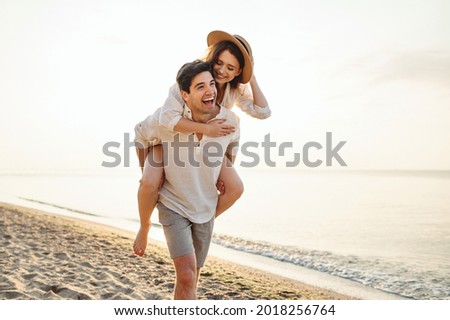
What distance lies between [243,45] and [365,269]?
15.8 feet

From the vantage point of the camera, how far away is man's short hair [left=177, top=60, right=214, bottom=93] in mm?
2641

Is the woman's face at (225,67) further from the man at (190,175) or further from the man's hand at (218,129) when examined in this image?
the man's hand at (218,129)

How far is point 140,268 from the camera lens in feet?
17.9

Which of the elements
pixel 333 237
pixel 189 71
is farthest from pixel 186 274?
pixel 333 237

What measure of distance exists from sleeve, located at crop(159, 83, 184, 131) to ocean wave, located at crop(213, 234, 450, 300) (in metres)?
4.25

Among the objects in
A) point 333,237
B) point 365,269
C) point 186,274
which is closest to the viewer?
point 186,274

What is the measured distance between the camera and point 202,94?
264cm

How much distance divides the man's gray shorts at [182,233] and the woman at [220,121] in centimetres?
15

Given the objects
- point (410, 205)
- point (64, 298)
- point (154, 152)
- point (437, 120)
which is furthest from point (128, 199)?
point (437, 120)

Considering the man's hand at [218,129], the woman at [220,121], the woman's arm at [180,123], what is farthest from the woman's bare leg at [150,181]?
the man's hand at [218,129]

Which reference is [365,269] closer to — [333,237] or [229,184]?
[333,237]

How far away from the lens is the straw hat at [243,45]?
114 inches

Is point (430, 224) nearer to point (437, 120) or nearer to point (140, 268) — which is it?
point (140, 268)
